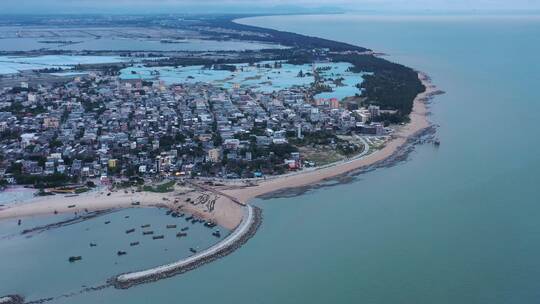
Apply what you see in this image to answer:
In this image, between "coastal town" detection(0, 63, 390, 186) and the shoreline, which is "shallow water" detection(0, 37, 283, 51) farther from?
the shoreline

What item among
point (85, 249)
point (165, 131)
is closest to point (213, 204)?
point (85, 249)

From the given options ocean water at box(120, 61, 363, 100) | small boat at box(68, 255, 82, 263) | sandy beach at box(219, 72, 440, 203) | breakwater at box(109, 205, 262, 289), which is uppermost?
ocean water at box(120, 61, 363, 100)

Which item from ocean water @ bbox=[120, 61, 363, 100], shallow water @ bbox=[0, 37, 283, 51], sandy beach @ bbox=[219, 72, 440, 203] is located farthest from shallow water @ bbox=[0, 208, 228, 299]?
shallow water @ bbox=[0, 37, 283, 51]

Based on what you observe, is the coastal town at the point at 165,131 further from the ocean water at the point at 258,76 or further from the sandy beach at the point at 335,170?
the ocean water at the point at 258,76

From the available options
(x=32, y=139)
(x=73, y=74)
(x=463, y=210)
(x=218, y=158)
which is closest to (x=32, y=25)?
(x=73, y=74)

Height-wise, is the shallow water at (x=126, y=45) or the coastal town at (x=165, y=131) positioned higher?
the shallow water at (x=126, y=45)

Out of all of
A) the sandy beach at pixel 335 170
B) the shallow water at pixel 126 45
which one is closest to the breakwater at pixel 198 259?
the sandy beach at pixel 335 170

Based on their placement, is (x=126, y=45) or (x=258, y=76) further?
(x=126, y=45)

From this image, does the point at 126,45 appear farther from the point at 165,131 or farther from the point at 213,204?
the point at 213,204
